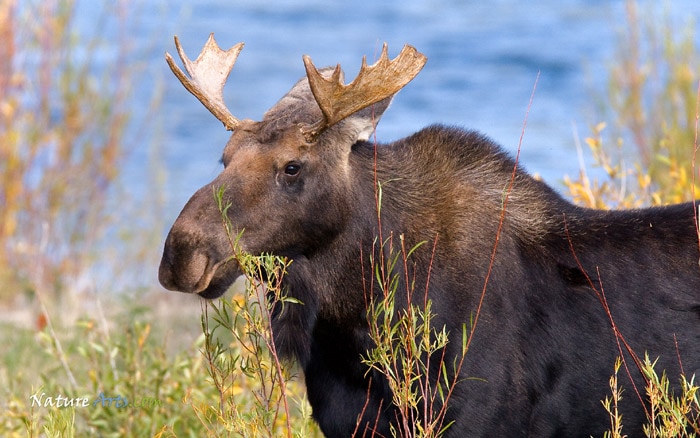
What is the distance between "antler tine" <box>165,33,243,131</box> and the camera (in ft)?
15.3

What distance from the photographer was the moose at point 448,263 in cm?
430

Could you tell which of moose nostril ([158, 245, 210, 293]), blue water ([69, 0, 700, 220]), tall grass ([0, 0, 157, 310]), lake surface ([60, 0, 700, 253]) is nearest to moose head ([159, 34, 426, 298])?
moose nostril ([158, 245, 210, 293])

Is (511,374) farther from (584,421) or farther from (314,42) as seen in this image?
(314,42)

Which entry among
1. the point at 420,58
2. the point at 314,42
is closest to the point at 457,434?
the point at 420,58

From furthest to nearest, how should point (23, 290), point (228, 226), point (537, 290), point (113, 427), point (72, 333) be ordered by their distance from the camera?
point (23, 290), point (72, 333), point (113, 427), point (537, 290), point (228, 226)

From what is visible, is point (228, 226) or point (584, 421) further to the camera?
point (584, 421)

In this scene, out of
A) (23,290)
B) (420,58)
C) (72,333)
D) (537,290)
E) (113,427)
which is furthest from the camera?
(23,290)

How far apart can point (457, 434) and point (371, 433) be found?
0.37 meters

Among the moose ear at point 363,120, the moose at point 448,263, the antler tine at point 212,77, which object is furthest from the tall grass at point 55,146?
the moose ear at point 363,120

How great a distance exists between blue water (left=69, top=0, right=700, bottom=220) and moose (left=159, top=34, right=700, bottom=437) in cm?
789

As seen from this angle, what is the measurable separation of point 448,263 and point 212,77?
1.43 meters

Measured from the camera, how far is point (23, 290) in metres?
9.52

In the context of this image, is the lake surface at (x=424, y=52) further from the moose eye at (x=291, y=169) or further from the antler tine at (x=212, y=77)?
the moose eye at (x=291, y=169)

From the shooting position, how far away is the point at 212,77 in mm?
4969
